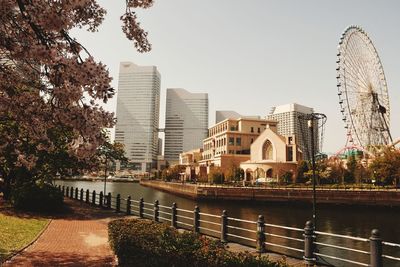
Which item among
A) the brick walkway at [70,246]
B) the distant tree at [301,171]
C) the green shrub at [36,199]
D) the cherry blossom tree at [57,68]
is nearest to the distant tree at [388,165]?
the distant tree at [301,171]

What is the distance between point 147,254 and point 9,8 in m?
6.62

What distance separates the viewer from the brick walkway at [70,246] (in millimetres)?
11555

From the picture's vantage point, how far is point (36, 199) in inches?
882

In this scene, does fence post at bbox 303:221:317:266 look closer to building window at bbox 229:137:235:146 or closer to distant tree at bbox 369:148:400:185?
distant tree at bbox 369:148:400:185

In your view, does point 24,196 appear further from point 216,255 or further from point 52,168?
point 216,255

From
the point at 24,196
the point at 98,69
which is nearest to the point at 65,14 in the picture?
the point at 98,69

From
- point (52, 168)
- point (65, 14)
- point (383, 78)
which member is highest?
point (383, 78)

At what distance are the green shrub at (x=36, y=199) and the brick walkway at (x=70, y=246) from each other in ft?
7.64

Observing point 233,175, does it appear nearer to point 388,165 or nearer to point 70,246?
point 388,165

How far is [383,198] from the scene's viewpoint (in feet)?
163

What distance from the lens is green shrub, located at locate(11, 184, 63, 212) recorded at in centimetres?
2222

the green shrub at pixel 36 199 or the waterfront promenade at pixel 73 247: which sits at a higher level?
the green shrub at pixel 36 199

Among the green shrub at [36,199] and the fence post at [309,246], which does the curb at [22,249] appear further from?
the fence post at [309,246]

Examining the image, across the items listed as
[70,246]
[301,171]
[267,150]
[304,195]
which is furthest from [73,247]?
[267,150]
